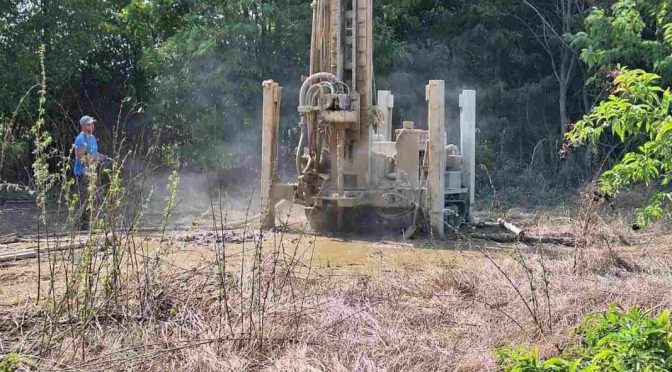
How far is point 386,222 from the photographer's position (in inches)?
387

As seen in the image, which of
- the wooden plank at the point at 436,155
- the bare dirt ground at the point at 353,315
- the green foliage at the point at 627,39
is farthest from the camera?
the green foliage at the point at 627,39

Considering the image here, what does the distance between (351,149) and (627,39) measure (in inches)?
261

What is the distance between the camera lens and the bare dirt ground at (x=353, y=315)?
4352 millimetres

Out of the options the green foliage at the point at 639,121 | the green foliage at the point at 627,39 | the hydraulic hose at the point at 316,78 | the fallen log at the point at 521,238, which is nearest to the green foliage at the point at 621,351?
the green foliage at the point at 639,121

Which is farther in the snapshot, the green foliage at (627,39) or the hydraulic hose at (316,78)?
the green foliage at (627,39)

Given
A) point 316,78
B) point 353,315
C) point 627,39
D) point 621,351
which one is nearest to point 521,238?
point 316,78

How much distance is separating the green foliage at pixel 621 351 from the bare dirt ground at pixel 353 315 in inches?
25.2

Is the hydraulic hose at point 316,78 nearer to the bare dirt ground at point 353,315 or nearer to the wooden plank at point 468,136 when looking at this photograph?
the wooden plank at point 468,136

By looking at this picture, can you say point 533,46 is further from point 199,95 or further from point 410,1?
point 199,95

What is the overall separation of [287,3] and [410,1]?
115 inches

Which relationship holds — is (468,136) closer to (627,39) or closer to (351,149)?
(351,149)

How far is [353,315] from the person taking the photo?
5012mm

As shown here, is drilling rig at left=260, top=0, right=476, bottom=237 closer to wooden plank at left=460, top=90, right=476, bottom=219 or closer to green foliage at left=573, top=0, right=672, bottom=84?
wooden plank at left=460, top=90, right=476, bottom=219

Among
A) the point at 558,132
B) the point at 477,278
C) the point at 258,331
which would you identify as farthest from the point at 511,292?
the point at 558,132
